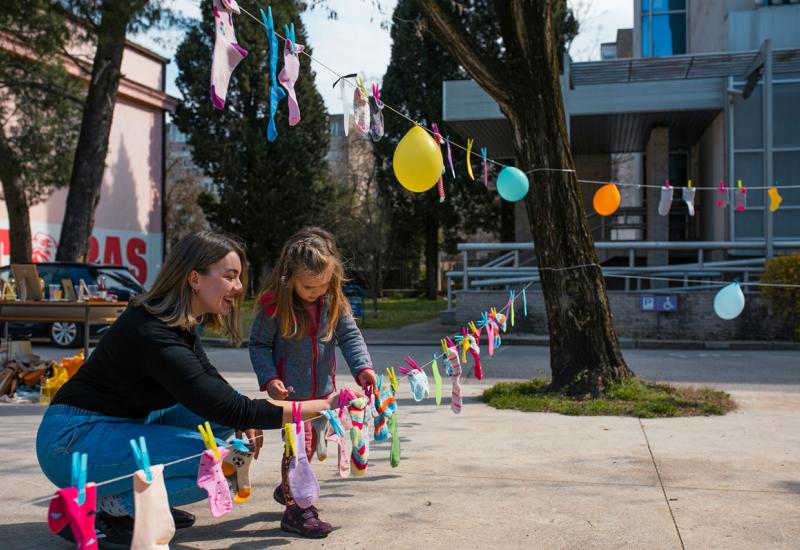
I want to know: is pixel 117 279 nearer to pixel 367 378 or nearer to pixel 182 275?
pixel 367 378

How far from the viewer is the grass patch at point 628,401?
21.6 ft

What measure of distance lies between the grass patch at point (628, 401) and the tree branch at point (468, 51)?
2.85 meters

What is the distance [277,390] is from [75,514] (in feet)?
4.68

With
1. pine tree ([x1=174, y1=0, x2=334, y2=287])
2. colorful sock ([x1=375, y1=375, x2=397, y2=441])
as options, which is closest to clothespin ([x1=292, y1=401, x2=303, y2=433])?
colorful sock ([x1=375, y1=375, x2=397, y2=441])

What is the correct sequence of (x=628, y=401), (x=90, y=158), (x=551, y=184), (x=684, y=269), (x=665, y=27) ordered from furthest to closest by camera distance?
(x=665, y=27), (x=90, y=158), (x=684, y=269), (x=551, y=184), (x=628, y=401)

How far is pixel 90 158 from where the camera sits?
15.4 meters

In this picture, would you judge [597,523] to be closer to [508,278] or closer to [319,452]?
[319,452]

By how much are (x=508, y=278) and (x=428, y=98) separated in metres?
16.9

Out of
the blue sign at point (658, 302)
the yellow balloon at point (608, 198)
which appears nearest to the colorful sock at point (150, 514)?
the yellow balloon at point (608, 198)

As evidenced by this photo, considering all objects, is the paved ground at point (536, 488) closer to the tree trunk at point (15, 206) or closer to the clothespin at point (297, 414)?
the clothespin at point (297, 414)

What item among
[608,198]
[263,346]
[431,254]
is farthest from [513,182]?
[431,254]

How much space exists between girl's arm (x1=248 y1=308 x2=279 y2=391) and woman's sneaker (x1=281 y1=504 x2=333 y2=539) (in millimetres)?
600

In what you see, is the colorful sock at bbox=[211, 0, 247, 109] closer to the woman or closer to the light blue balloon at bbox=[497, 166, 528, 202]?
the woman

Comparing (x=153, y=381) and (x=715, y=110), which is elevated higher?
(x=715, y=110)
